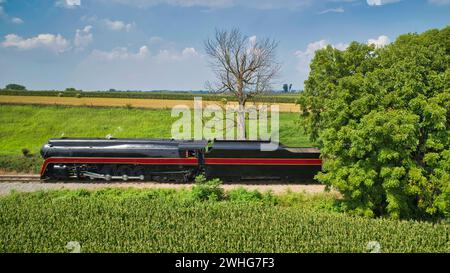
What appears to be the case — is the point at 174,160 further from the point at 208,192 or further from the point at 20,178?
the point at 20,178

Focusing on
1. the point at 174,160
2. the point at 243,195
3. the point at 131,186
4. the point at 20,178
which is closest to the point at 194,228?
the point at 243,195

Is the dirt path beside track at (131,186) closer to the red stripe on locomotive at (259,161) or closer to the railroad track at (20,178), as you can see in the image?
the railroad track at (20,178)

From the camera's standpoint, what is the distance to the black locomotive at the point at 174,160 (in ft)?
63.9

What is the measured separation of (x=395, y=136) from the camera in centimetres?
1380

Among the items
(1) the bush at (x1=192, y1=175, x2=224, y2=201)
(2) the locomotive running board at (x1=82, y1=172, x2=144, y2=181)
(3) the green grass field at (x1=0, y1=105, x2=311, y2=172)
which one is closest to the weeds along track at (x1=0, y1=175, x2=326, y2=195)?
(2) the locomotive running board at (x1=82, y1=172, x2=144, y2=181)

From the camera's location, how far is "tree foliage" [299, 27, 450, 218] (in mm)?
14055

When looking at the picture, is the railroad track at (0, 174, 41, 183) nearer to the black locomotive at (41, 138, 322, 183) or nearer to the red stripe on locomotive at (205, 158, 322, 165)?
the black locomotive at (41, 138, 322, 183)

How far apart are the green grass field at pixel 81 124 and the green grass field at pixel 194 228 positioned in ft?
46.5

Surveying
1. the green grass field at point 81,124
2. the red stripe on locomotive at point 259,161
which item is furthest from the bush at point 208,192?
the green grass field at point 81,124

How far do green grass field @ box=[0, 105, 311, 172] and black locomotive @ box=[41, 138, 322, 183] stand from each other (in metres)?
9.45

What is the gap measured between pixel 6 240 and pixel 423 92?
600 inches

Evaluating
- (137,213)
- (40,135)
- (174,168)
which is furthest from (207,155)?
(40,135)

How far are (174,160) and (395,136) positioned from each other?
1009 cm

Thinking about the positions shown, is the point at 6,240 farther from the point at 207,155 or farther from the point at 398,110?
the point at 398,110
